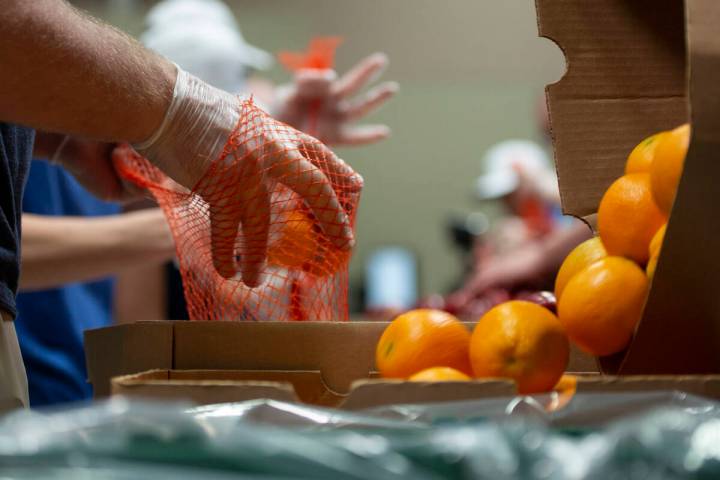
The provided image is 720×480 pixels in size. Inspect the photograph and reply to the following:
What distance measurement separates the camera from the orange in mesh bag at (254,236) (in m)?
0.96

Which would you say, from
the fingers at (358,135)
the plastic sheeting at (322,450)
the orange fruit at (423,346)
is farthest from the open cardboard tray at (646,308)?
the fingers at (358,135)

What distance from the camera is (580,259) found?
2.69 feet

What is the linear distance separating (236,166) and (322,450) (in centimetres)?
55

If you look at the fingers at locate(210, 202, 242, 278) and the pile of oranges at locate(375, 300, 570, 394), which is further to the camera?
Result: the fingers at locate(210, 202, 242, 278)

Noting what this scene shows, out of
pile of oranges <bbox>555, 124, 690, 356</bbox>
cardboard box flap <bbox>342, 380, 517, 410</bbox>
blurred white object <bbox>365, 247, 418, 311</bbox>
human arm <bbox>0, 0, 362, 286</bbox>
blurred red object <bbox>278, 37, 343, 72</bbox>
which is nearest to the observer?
cardboard box flap <bbox>342, 380, 517, 410</bbox>

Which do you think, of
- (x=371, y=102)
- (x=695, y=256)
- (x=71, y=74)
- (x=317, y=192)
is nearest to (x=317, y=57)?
(x=371, y=102)

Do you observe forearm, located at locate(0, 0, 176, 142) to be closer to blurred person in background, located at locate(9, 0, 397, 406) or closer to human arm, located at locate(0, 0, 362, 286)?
human arm, located at locate(0, 0, 362, 286)

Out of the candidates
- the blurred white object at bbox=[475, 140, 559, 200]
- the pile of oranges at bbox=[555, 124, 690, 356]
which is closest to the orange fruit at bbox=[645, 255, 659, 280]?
the pile of oranges at bbox=[555, 124, 690, 356]

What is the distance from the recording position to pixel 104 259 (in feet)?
5.98

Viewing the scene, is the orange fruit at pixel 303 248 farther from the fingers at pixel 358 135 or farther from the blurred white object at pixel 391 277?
the blurred white object at pixel 391 277

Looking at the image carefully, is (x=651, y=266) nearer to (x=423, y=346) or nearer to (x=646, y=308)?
(x=646, y=308)

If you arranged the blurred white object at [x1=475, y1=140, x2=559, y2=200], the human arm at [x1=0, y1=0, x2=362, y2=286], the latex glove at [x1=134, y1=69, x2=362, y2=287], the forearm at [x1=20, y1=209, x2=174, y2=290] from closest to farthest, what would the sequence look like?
1. the human arm at [x1=0, y1=0, x2=362, y2=286]
2. the latex glove at [x1=134, y1=69, x2=362, y2=287]
3. the forearm at [x1=20, y1=209, x2=174, y2=290]
4. the blurred white object at [x1=475, y1=140, x2=559, y2=200]

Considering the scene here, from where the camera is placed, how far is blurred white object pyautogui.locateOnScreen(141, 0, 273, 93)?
2635 mm

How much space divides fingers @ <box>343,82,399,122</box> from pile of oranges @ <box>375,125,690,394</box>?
0.88 meters
